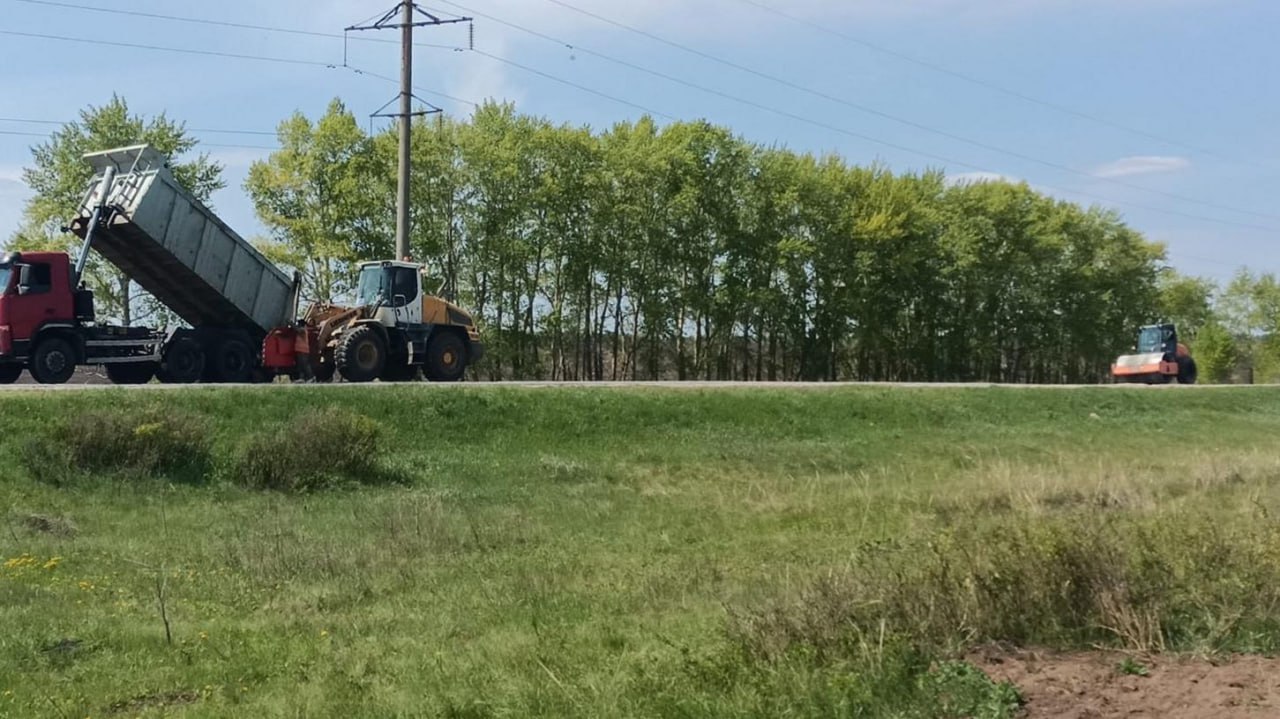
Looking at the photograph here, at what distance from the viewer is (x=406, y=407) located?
2022 centimetres

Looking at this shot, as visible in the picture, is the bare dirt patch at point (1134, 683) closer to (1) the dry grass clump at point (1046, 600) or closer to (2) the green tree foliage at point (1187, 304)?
(1) the dry grass clump at point (1046, 600)

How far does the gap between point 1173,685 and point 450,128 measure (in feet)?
138

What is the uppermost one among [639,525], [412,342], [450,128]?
[450,128]

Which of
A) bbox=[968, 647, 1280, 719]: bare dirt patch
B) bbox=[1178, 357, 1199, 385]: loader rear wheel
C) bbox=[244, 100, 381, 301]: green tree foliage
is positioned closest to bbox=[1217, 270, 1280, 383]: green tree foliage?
bbox=[1178, 357, 1199, 385]: loader rear wheel

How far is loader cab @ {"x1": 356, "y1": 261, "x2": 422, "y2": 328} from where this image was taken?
83.6ft

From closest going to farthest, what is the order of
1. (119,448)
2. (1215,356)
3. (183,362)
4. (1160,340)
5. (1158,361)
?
(119,448), (183,362), (1158,361), (1160,340), (1215,356)

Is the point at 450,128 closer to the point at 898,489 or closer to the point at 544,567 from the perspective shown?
the point at 898,489

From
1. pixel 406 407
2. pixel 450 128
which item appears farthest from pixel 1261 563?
pixel 450 128

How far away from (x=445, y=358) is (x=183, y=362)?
5981 mm

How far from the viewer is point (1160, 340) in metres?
49.0

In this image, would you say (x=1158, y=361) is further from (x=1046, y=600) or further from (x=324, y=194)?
(x=1046, y=600)

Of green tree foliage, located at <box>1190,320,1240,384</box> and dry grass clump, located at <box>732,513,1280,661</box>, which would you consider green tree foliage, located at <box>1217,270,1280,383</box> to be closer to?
green tree foliage, located at <box>1190,320,1240,384</box>

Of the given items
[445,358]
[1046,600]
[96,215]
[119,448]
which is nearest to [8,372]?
[96,215]

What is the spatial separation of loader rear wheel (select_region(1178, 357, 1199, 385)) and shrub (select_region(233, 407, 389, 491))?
141 ft
